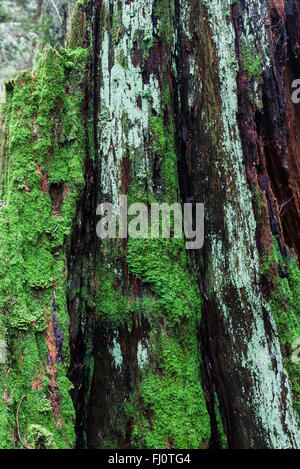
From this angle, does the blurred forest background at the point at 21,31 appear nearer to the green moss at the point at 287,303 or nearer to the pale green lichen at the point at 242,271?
the pale green lichen at the point at 242,271

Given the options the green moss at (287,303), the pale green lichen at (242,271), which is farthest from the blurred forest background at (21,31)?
the green moss at (287,303)

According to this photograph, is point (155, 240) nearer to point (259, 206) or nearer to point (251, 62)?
point (259, 206)

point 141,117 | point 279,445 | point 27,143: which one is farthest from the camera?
point 141,117

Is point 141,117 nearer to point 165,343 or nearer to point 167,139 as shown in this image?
point 167,139

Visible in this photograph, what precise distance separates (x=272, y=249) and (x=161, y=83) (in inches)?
57.4

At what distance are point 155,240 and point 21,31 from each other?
20.5 feet

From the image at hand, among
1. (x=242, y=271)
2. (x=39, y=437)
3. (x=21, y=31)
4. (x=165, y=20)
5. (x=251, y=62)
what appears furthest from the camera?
(x=21, y=31)

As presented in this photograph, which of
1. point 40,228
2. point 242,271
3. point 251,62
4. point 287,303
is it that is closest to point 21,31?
point 251,62

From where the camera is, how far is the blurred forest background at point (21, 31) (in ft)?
22.2

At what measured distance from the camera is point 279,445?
2.58m

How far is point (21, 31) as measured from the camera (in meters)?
7.31
